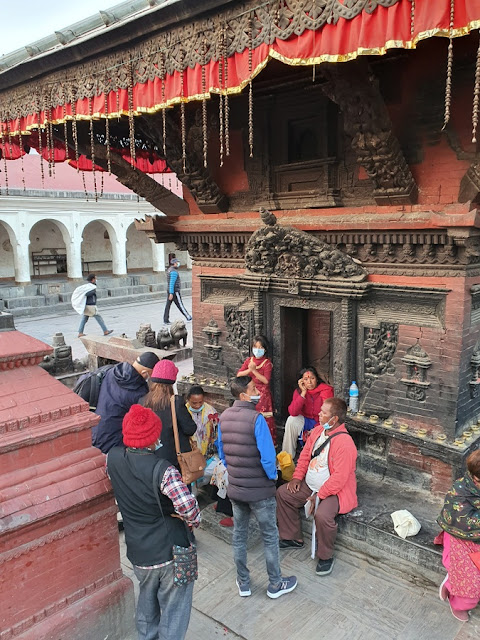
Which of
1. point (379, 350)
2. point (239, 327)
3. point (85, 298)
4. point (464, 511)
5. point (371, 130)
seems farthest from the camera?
point (85, 298)

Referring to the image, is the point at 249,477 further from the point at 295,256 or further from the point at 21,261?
the point at 21,261

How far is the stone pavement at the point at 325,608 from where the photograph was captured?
361cm

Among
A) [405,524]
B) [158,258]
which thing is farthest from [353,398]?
[158,258]

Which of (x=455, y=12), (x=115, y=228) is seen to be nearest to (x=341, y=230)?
(x=455, y=12)

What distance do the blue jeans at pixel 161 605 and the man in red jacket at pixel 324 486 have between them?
5.14ft

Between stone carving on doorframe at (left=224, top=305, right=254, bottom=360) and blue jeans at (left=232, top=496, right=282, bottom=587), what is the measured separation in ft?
9.60

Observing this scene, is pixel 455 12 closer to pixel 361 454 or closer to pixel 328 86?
pixel 328 86

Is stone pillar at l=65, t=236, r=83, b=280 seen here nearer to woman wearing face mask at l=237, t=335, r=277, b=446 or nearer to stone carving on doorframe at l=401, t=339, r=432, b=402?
woman wearing face mask at l=237, t=335, r=277, b=446

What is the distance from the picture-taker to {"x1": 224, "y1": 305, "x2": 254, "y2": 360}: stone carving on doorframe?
6551mm

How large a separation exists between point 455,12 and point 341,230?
2.61m

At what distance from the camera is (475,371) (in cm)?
505

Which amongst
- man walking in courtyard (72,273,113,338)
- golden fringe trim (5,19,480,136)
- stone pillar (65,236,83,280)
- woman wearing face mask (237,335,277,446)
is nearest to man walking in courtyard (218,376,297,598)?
woman wearing face mask (237,335,277,446)

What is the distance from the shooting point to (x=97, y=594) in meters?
3.32

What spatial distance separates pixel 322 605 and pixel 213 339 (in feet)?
12.6
